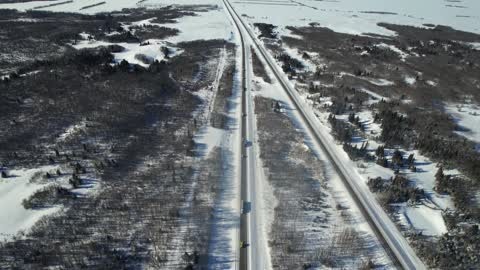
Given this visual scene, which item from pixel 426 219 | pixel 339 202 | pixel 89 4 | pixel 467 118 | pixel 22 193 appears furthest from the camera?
pixel 89 4

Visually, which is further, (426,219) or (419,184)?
(419,184)

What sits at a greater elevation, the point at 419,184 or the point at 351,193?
the point at 419,184

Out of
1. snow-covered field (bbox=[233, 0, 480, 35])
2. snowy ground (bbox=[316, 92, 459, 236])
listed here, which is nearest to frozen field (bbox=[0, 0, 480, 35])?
snow-covered field (bbox=[233, 0, 480, 35])

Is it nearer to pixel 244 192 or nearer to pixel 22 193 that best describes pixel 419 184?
pixel 244 192

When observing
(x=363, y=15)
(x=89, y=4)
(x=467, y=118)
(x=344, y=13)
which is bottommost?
(x=467, y=118)

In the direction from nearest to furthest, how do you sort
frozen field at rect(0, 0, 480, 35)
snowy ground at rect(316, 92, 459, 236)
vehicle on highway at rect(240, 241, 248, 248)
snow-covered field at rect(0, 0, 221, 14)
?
vehicle on highway at rect(240, 241, 248, 248)
snowy ground at rect(316, 92, 459, 236)
frozen field at rect(0, 0, 480, 35)
snow-covered field at rect(0, 0, 221, 14)

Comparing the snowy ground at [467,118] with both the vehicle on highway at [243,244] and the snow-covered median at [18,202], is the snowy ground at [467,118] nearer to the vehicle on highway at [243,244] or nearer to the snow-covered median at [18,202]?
the vehicle on highway at [243,244]

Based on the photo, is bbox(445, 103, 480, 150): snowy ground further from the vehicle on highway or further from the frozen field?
the frozen field

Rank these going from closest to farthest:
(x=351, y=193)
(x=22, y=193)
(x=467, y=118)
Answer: (x=22, y=193)
(x=351, y=193)
(x=467, y=118)

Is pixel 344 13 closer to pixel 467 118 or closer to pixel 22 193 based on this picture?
pixel 467 118

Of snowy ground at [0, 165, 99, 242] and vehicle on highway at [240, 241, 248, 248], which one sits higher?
snowy ground at [0, 165, 99, 242]

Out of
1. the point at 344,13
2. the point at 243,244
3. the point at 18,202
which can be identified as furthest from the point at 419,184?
the point at 344,13
